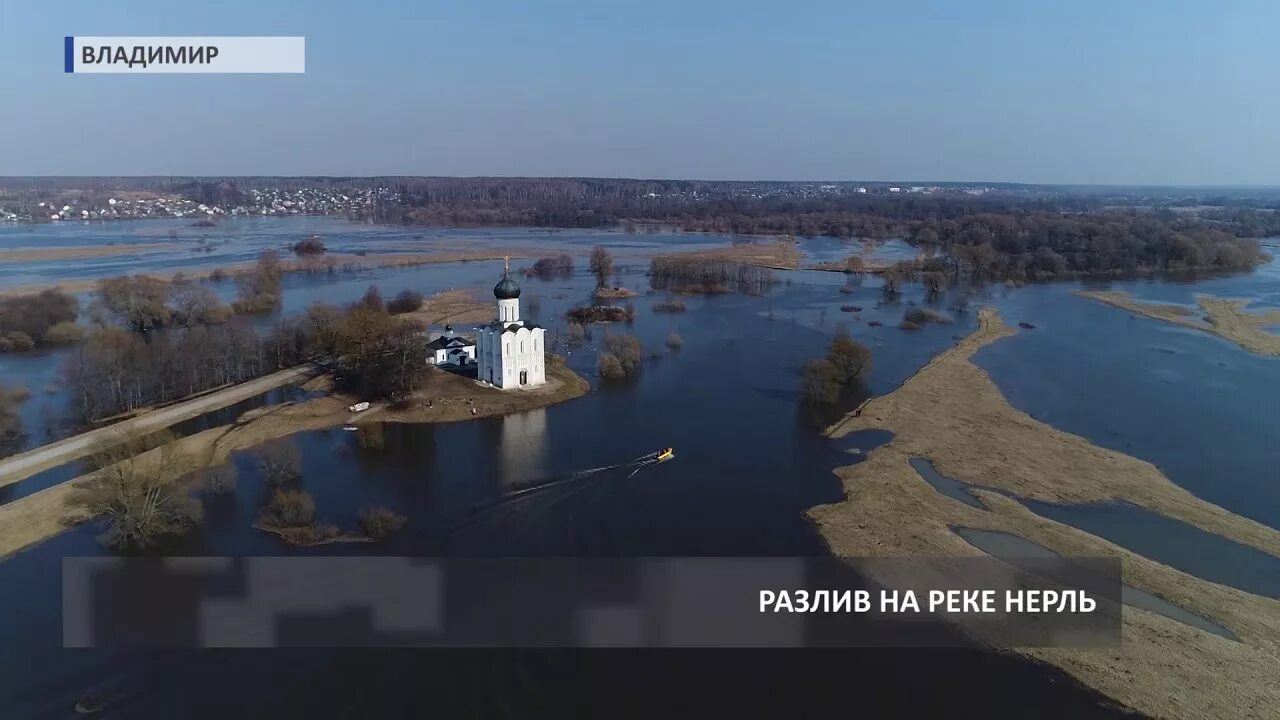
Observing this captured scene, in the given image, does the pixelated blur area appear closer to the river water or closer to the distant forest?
the river water

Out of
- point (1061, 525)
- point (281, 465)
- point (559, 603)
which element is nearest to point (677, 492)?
point (559, 603)

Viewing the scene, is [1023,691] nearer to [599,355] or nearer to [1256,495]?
[1256,495]

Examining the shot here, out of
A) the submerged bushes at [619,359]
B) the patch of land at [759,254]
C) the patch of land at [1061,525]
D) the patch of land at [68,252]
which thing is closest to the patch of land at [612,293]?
the patch of land at [759,254]

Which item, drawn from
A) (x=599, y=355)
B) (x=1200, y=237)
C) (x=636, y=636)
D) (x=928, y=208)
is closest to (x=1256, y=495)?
(x=636, y=636)

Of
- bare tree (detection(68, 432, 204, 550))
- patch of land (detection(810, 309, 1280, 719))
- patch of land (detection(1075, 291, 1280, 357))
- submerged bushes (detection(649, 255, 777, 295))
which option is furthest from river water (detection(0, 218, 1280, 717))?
submerged bushes (detection(649, 255, 777, 295))

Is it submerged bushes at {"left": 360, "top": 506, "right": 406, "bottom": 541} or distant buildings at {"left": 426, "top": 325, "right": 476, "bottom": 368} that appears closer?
submerged bushes at {"left": 360, "top": 506, "right": 406, "bottom": 541}
